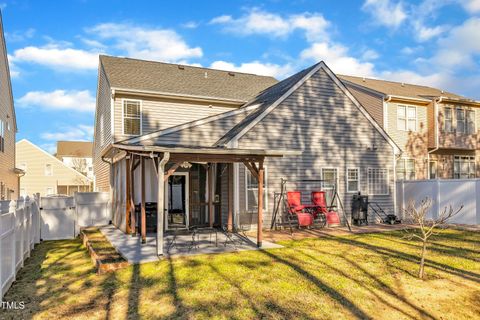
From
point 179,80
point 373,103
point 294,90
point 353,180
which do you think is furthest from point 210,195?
point 373,103

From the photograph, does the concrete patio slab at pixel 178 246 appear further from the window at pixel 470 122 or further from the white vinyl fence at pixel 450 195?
the window at pixel 470 122

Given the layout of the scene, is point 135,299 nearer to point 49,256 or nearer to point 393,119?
point 49,256

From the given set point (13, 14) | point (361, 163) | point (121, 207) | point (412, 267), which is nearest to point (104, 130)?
point (121, 207)

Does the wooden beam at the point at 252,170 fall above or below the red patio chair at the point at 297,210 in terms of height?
above

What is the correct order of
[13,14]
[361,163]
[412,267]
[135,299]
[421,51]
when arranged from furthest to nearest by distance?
[421,51], [13,14], [361,163], [412,267], [135,299]

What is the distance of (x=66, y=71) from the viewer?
103ft

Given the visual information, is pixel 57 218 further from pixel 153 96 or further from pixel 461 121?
pixel 461 121

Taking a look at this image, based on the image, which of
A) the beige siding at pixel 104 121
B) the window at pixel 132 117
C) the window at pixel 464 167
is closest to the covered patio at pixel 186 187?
the window at pixel 132 117

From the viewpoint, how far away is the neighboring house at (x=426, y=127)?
64.7ft

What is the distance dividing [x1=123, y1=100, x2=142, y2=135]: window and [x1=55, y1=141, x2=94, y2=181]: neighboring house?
38.5 meters

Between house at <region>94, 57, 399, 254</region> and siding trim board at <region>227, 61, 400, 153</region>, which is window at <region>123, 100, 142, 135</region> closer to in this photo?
house at <region>94, 57, 399, 254</region>

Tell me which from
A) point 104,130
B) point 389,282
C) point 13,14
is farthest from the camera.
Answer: point 13,14

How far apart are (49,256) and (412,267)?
8.31 metres

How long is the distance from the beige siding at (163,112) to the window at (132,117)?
0.53 feet
